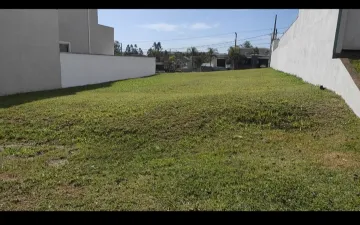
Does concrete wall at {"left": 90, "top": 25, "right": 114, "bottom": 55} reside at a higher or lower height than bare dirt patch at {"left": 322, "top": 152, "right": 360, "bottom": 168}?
higher

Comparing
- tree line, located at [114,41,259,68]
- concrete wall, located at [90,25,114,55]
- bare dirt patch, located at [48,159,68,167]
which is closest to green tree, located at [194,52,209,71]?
tree line, located at [114,41,259,68]

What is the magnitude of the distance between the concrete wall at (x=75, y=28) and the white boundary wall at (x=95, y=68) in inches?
107

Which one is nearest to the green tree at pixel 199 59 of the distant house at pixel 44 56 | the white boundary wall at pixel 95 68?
the white boundary wall at pixel 95 68

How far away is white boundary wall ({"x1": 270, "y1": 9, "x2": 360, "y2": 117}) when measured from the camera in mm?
6335

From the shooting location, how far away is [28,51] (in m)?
11.3

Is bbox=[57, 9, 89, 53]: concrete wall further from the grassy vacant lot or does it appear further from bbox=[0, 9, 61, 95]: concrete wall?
the grassy vacant lot

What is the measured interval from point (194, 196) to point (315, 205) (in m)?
1.27

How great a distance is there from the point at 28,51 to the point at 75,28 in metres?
7.92

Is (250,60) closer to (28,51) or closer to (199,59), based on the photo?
(199,59)

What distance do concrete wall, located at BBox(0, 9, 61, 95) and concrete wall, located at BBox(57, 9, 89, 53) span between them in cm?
550

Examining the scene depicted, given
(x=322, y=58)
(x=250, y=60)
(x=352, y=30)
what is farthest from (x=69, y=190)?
(x=250, y=60)

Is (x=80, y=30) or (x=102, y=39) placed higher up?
(x=80, y=30)

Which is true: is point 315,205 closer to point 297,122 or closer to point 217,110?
point 297,122
